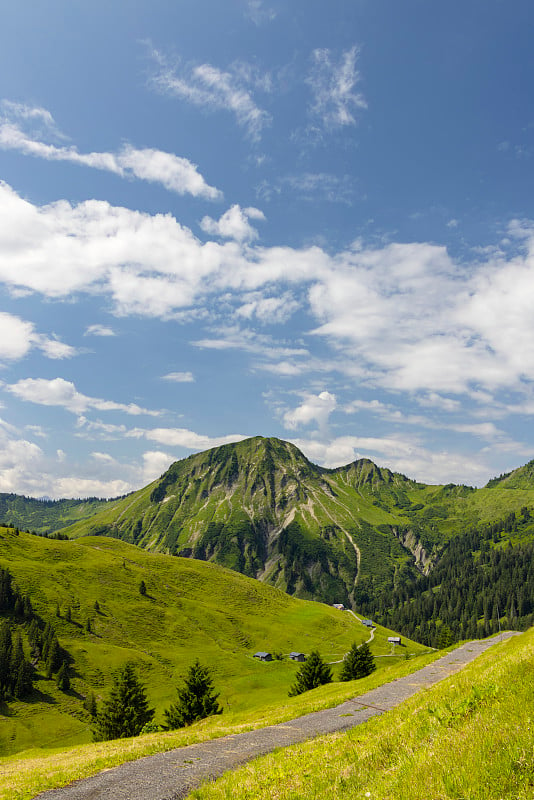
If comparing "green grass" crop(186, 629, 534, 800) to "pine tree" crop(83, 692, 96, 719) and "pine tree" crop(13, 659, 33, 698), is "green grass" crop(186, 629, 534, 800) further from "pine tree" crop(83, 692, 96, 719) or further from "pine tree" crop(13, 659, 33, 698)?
"pine tree" crop(13, 659, 33, 698)

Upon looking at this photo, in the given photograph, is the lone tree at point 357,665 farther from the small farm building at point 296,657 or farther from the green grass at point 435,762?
the small farm building at point 296,657

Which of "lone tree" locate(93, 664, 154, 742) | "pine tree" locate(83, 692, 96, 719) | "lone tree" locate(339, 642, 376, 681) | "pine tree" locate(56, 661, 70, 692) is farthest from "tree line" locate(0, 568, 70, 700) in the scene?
"lone tree" locate(339, 642, 376, 681)

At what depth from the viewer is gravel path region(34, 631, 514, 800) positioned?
17.5 meters

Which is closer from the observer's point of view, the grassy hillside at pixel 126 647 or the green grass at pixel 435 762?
the green grass at pixel 435 762

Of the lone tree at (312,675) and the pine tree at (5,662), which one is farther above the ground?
the lone tree at (312,675)

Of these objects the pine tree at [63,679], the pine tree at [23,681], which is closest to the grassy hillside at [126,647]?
the pine tree at [63,679]

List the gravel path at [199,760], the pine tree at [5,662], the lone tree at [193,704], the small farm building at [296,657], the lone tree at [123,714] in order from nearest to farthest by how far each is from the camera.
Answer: the gravel path at [199,760] < the lone tree at [193,704] < the lone tree at [123,714] < the pine tree at [5,662] < the small farm building at [296,657]

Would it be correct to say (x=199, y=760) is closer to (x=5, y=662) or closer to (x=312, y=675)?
(x=312, y=675)

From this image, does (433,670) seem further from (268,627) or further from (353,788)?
(268,627)

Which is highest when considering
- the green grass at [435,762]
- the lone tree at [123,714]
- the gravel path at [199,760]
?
the green grass at [435,762]

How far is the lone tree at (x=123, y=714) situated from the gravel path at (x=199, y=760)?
52621 mm

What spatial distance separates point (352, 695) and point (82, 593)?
576 feet

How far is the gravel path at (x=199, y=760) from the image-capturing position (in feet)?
57.3

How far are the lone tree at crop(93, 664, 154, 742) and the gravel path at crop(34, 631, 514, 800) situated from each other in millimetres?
52621
